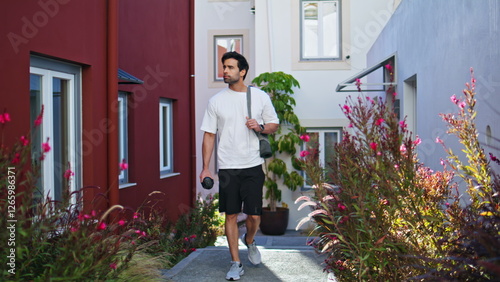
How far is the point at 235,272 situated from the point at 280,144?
9.11 metres

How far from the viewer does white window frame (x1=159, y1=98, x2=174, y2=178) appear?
36.1 feet

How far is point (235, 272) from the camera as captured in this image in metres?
5.25

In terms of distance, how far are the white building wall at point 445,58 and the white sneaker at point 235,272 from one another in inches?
86.1

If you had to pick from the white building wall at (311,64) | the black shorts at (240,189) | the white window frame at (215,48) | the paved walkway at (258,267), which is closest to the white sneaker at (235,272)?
the paved walkway at (258,267)

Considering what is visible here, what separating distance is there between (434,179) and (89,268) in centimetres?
233

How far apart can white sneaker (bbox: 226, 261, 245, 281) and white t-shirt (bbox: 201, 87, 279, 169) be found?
2.68 feet

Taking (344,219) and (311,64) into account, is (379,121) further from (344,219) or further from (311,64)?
(311,64)

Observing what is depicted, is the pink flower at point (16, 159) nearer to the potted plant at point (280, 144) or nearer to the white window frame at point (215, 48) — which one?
the potted plant at point (280, 144)

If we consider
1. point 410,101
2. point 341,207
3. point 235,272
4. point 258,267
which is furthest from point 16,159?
point 410,101

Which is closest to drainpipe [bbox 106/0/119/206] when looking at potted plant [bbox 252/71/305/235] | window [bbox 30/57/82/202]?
window [bbox 30/57/82/202]

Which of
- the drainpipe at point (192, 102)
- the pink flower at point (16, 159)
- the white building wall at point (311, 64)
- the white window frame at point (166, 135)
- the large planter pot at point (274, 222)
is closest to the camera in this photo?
the pink flower at point (16, 159)

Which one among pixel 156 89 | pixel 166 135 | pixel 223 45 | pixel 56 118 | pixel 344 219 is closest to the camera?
pixel 344 219

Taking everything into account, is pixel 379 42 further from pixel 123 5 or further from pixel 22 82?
pixel 22 82

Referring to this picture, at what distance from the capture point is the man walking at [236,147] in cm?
552
